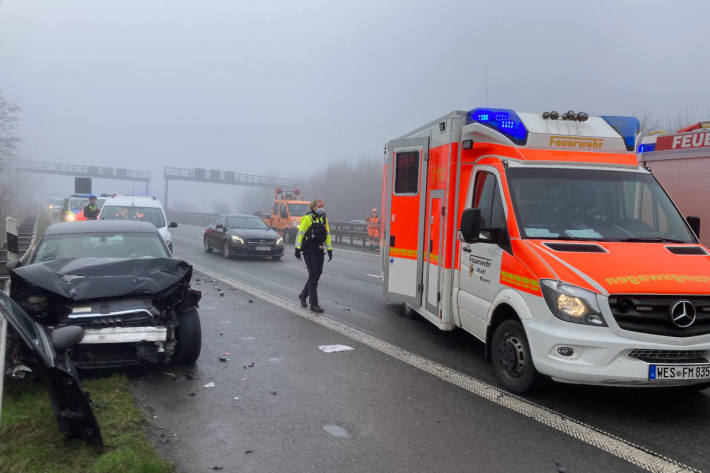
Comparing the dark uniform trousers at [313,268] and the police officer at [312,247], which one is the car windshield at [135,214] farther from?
the dark uniform trousers at [313,268]

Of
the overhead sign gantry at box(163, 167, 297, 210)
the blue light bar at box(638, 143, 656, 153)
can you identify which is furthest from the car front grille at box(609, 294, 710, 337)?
the overhead sign gantry at box(163, 167, 297, 210)

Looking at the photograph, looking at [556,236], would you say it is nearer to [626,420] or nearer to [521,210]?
[521,210]

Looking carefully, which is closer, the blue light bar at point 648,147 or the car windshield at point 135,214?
the blue light bar at point 648,147

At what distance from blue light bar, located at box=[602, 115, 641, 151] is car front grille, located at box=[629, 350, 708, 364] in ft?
8.32

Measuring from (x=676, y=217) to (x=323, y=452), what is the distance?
14.0ft

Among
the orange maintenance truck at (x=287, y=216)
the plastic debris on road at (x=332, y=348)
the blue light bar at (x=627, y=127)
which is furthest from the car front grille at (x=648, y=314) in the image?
the orange maintenance truck at (x=287, y=216)

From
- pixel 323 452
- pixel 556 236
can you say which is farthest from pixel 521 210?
pixel 323 452

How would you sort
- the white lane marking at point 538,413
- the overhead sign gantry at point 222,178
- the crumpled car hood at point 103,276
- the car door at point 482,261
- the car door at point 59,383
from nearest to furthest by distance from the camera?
the car door at point 59,383 < the white lane marking at point 538,413 < the crumpled car hood at point 103,276 < the car door at point 482,261 < the overhead sign gantry at point 222,178

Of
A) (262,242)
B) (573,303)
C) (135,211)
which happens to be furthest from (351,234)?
(573,303)

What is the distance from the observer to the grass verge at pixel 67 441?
137 inches

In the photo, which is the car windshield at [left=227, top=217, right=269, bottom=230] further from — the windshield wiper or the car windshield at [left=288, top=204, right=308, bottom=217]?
the windshield wiper

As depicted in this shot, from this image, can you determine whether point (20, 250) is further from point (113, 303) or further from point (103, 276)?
point (113, 303)

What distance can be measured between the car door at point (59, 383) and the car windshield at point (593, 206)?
3.99 meters

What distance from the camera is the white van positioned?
14.1 metres
